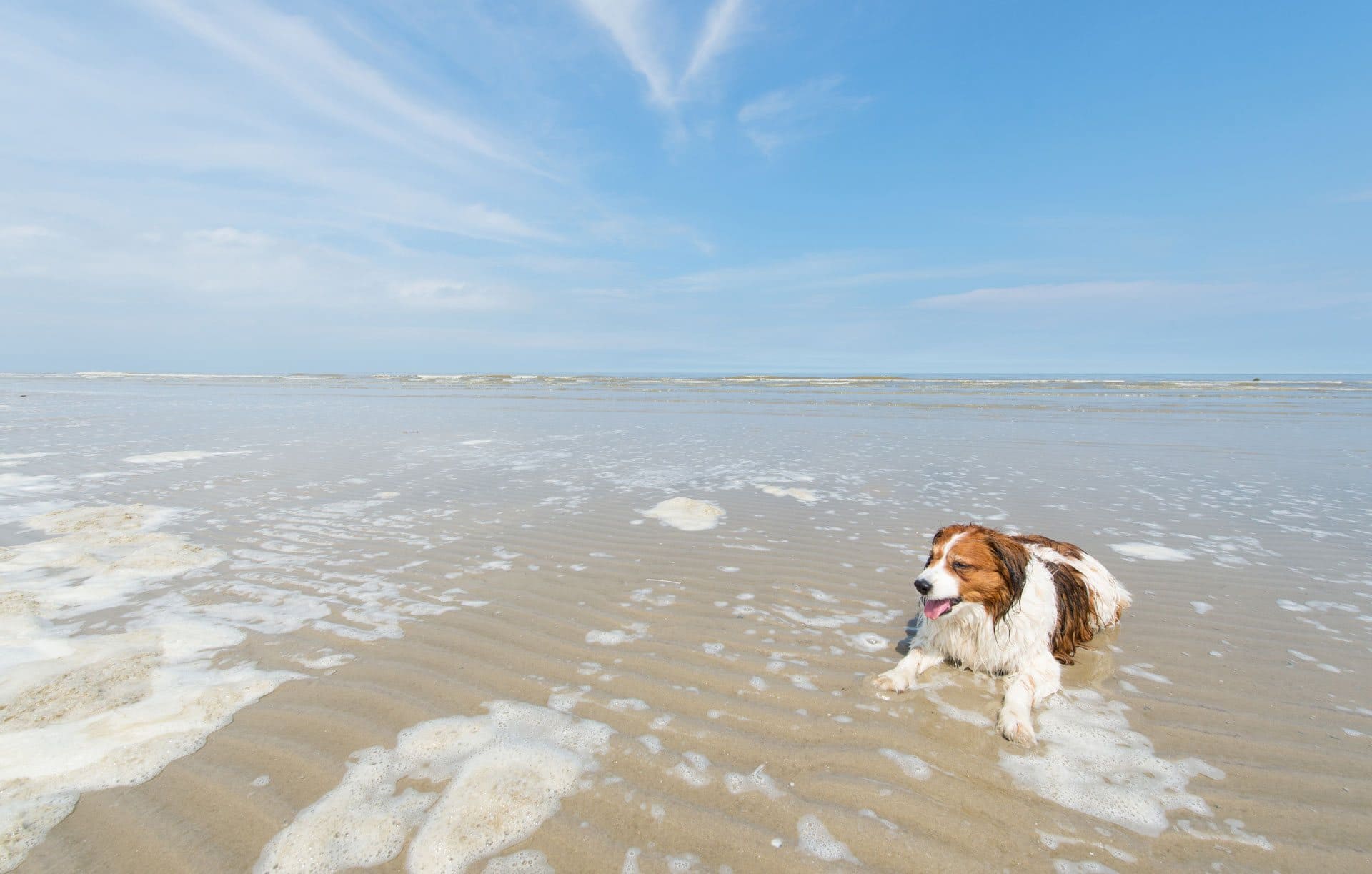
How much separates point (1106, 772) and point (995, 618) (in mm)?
929

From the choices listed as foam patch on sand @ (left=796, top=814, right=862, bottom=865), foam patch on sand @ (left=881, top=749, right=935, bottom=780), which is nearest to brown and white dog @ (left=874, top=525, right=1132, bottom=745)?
foam patch on sand @ (left=881, top=749, right=935, bottom=780)

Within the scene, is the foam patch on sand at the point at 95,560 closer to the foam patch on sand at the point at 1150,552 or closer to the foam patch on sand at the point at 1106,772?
the foam patch on sand at the point at 1106,772

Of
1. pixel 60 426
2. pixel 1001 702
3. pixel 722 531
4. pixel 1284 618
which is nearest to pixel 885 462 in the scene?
pixel 722 531

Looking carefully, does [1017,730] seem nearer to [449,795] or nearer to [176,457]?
[449,795]

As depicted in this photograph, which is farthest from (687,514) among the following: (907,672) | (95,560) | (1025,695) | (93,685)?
(95,560)

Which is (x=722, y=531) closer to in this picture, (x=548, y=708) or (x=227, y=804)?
Answer: (x=548, y=708)

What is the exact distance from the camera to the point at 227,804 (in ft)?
8.28

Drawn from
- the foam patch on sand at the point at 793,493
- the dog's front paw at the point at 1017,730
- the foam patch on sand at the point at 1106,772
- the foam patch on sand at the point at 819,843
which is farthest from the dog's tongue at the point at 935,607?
the foam patch on sand at the point at 793,493

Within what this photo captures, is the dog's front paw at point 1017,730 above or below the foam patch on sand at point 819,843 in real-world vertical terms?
above

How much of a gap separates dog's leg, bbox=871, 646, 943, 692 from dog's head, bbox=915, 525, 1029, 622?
0.33 metres

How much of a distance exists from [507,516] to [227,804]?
4.83 m

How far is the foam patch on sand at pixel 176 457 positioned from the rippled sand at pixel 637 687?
1709 mm

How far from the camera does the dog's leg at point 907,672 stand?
11.3ft

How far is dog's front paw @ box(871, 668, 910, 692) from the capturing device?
343cm
